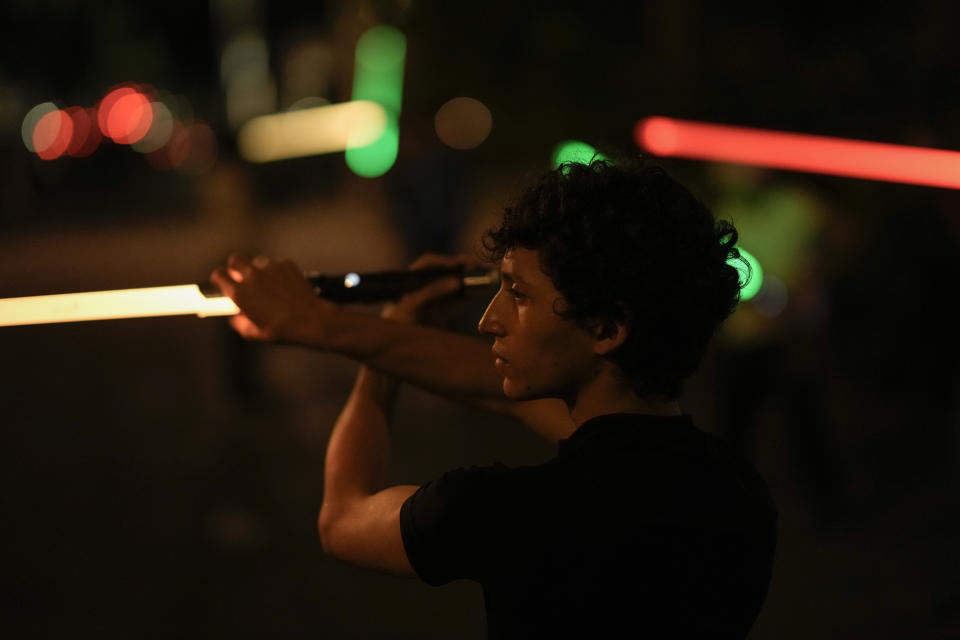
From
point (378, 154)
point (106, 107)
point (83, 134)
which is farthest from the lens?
point (106, 107)

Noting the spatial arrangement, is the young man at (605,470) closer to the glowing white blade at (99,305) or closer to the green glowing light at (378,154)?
the glowing white blade at (99,305)

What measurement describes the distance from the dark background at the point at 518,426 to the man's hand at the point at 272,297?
75 cm

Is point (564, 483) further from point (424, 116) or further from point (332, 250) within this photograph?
point (332, 250)

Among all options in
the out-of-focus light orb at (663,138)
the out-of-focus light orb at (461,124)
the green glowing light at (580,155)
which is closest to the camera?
the green glowing light at (580,155)

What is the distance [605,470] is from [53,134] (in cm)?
2694

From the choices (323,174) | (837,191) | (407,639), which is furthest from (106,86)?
(407,639)

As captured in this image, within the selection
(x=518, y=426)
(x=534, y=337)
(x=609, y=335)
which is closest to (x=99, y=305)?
(x=534, y=337)

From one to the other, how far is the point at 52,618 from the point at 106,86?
3604 centimetres

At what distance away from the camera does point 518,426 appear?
7.88 meters

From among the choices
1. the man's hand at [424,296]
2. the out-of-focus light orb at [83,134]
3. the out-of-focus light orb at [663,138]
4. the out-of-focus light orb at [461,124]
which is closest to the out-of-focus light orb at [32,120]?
the out-of-focus light orb at [83,134]

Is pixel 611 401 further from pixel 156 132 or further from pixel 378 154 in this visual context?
pixel 156 132

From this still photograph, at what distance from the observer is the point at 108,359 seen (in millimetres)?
10352

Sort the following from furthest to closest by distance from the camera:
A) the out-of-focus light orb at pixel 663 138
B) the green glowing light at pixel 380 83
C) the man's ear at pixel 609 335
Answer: the green glowing light at pixel 380 83 → the out-of-focus light orb at pixel 663 138 → the man's ear at pixel 609 335

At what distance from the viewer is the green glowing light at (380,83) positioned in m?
12.9
